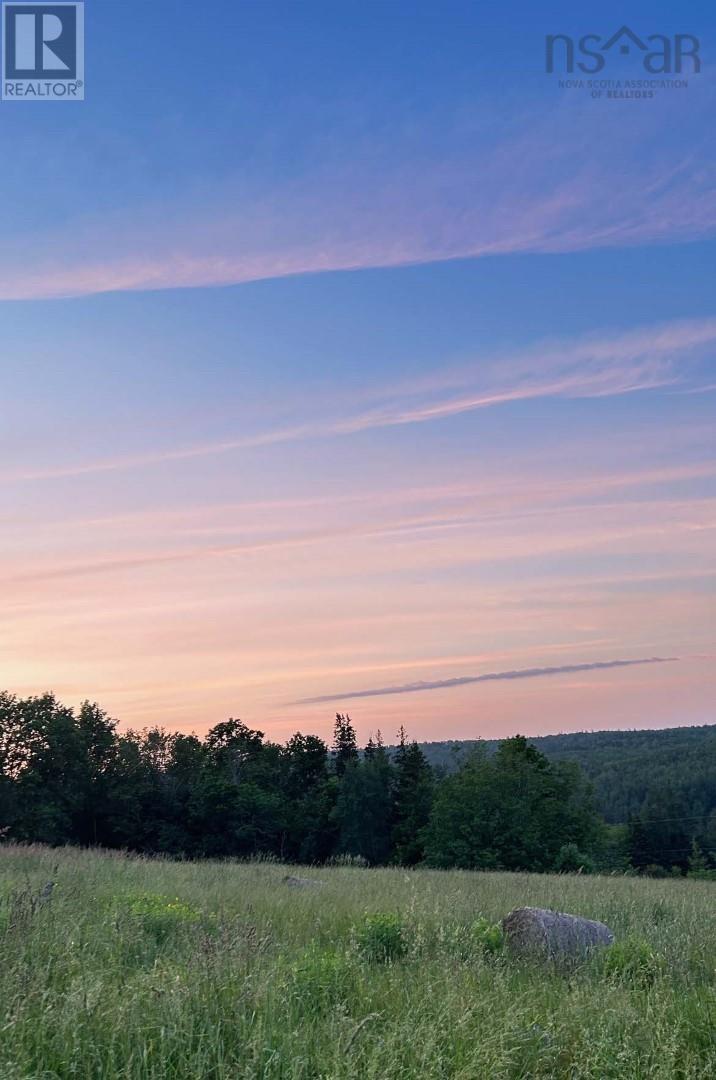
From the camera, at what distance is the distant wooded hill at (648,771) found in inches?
4563

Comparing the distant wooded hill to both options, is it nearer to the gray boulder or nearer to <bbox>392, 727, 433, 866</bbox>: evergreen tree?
<bbox>392, 727, 433, 866</bbox>: evergreen tree

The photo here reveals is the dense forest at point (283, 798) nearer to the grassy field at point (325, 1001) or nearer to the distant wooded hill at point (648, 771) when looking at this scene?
the distant wooded hill at point (648, 771)

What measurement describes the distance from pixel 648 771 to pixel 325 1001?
152 metres

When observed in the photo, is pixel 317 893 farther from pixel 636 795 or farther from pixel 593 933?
pixel 636 795

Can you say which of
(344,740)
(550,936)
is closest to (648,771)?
(344,740)

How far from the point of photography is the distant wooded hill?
380ft

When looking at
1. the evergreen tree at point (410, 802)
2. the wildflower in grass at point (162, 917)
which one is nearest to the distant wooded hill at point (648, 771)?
the evergreen tree at point (410, 802)

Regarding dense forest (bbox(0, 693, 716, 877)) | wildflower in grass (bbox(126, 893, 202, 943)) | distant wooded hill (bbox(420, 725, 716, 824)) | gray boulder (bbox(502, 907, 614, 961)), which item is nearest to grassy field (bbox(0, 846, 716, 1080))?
wildflower in grass (bbox(126, 893, 202, 943))

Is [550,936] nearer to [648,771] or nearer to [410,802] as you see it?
[410,802]

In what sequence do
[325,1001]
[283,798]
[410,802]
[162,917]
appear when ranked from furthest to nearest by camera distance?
1. [410,802]
2. [283,798]
3. [162,917]
4. [325,1001]

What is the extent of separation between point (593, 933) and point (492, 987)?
262cm

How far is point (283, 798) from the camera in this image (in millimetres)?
69812

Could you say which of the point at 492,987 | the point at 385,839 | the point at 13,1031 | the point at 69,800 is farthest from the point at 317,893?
the point at 385,839

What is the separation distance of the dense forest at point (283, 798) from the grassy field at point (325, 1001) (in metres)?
48.7
